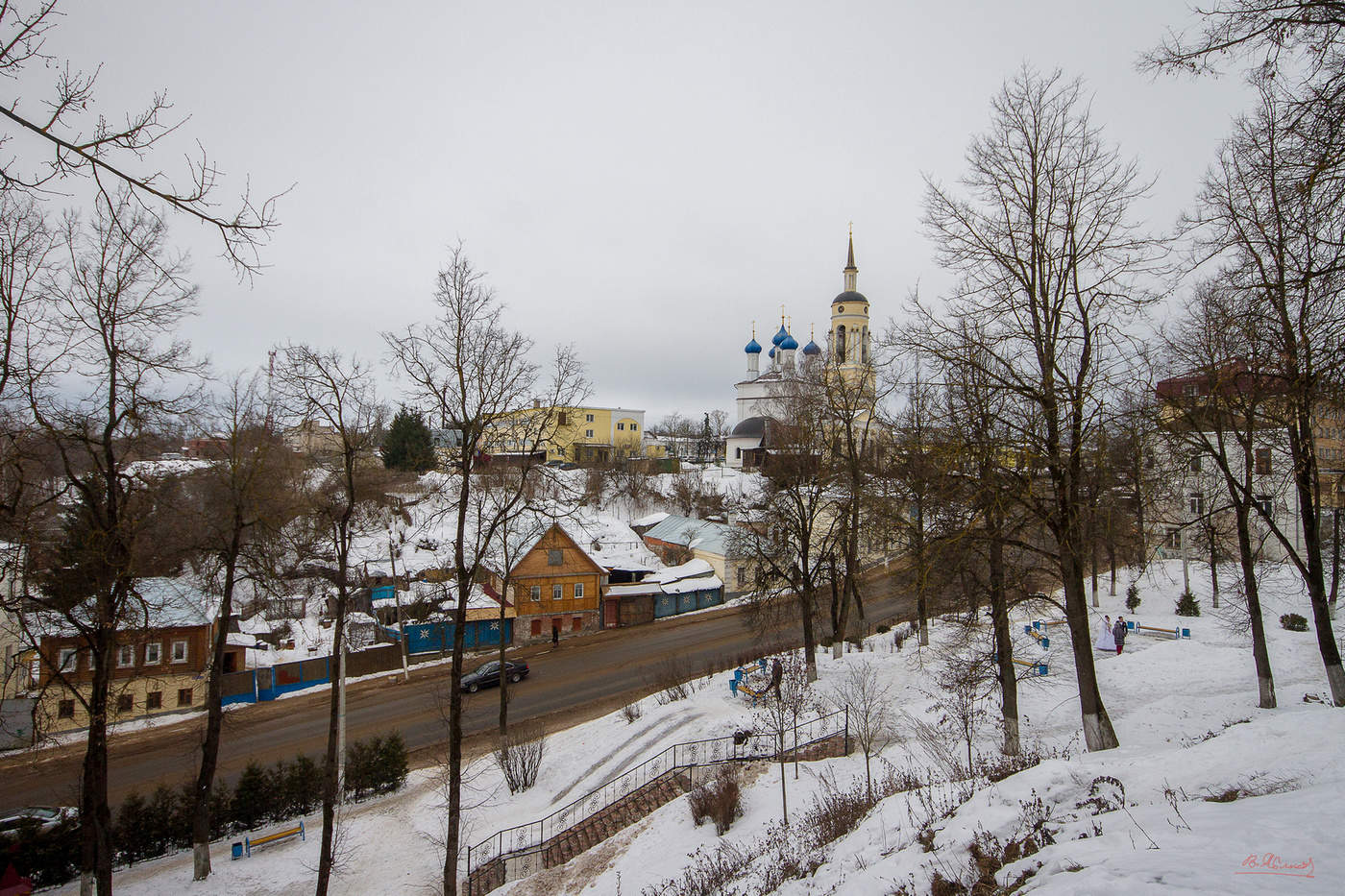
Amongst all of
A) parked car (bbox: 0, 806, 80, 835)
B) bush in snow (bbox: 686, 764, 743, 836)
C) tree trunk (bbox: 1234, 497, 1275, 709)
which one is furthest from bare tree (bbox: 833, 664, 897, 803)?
parked car (bbox: 0, 806, 80, 835)

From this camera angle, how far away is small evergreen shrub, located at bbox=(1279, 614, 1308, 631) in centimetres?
2073

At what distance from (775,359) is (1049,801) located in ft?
255

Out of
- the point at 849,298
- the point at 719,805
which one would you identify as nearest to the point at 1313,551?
the point at 719,805

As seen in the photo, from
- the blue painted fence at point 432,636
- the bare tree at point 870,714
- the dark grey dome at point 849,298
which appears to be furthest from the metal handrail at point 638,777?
the dark grey dome at point 849,298

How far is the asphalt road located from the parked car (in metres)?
0.42

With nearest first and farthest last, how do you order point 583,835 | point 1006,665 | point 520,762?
point 1006,665 < point 583,835 < point 520,762

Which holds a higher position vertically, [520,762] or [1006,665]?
[1006,665]

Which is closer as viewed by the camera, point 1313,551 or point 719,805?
point 1313,551

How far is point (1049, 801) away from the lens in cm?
670

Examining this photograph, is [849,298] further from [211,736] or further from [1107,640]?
[211,736]

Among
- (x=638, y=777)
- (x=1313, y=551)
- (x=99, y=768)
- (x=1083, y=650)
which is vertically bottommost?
(x=638, y=777)

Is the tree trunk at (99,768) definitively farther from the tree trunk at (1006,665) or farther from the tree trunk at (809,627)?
the tree trunk at (809,627)

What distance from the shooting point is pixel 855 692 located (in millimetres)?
16094

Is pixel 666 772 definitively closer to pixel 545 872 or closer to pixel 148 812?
pixel 545 872
